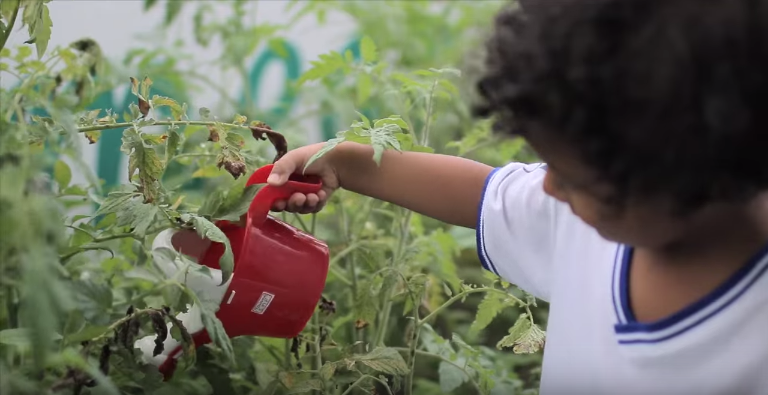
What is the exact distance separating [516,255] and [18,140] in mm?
484

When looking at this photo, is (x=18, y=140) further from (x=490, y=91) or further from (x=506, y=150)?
(x=506, y=150)

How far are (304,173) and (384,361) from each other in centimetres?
20

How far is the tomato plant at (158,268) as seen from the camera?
0.60 metres

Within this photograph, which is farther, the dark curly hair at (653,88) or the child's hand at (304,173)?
the child's hand at (304,173)

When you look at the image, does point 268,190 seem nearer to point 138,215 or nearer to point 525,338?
point 138,215

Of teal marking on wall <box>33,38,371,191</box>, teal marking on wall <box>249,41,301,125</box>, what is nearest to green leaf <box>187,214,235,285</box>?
teal marking on wall <box>33,38,371,191</box>

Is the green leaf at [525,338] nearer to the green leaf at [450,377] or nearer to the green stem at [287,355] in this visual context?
the green leaf at [450,377]

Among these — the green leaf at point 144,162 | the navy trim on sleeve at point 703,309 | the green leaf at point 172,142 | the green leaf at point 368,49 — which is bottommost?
the navy trim on sleeve at point 703,309

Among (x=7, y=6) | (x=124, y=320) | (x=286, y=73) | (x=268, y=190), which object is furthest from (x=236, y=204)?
(x=286, y=73)

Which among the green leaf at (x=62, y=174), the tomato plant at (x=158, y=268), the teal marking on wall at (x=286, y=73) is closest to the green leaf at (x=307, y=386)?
the tomato plant at (x=158, y=268)

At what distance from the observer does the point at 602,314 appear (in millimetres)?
787

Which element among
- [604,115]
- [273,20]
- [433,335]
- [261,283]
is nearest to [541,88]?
[604,115]

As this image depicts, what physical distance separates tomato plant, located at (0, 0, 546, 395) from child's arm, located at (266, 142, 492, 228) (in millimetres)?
26

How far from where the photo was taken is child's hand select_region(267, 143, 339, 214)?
2.83 ft
